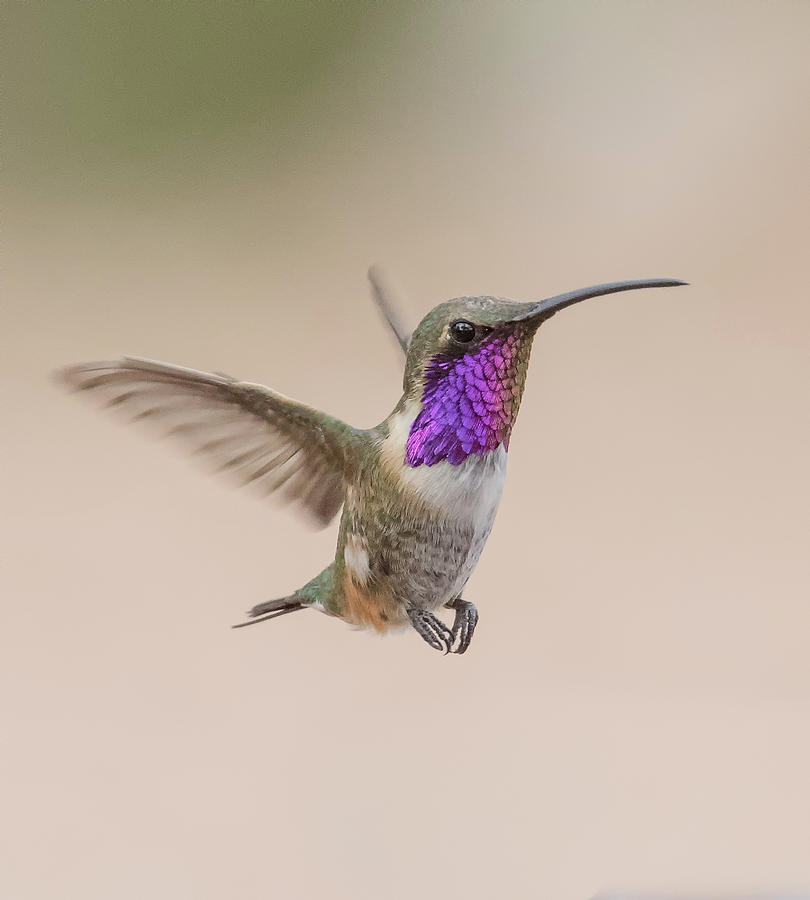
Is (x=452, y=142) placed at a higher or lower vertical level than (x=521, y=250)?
higher

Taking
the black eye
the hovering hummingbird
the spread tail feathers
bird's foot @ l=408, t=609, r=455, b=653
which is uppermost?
the black eye

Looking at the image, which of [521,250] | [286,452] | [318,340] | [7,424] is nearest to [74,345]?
[7,424]

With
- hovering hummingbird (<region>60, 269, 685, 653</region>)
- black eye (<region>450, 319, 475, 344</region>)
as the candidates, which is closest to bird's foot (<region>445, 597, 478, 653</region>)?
hovering hummingbird (<region>60, 269, 685, 653</region>)

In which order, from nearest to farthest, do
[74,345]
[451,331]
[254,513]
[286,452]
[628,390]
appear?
1. [451,331]
2. [286,452]
3. [254,513]
4. [628,390]
5. [74,345]

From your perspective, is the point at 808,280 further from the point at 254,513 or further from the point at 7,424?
the point at 7,424

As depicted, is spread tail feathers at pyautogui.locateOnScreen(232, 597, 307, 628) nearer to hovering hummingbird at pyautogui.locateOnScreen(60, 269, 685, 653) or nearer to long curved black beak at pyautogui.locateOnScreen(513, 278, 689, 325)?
hovering hummingbird at pyautogui.locateOnScreen(60, 269, 685, 653)

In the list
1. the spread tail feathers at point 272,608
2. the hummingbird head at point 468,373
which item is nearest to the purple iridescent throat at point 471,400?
the hummingbird head at point 468,373

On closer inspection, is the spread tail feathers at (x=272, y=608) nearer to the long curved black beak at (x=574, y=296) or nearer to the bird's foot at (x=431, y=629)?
the bird's foot at (x=431, y=629)
